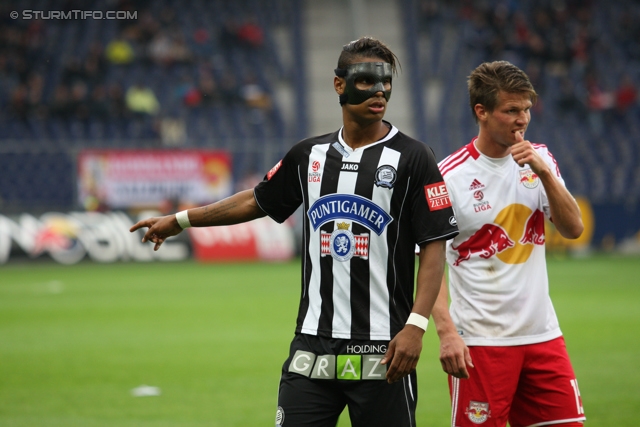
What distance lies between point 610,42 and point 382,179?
3036cm

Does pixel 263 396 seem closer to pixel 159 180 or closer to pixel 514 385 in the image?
pixel 514 385

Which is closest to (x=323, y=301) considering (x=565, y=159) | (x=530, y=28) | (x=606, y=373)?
(x=606, y=373)

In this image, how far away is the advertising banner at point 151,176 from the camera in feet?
78.3

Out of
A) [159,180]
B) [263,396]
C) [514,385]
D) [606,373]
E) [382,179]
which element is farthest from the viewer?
[159,180]

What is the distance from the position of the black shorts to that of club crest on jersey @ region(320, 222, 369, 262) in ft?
1.14

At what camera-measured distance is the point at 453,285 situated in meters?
4.62

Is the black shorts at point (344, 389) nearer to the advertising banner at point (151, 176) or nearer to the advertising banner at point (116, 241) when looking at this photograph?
the advertising banner at point (116, 241)

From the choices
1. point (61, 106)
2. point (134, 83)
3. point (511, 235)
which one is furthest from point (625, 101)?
point (511, 235)

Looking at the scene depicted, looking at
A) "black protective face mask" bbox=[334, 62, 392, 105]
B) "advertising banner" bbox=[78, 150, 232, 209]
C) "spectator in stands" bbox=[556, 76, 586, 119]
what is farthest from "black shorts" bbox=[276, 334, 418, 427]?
"spectator in stands" bbox=[556, 76, 586, 119]

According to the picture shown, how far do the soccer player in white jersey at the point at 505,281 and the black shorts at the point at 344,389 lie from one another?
0.68 m

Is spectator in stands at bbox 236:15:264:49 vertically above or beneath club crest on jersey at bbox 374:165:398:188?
above

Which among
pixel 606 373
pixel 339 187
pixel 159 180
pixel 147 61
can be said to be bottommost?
pixel 606 373

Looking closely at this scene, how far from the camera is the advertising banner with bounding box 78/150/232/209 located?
78.3ft

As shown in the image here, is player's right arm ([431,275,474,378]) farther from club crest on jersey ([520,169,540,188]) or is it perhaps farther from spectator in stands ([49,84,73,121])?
spectator in stands ([49,84,73,121])
